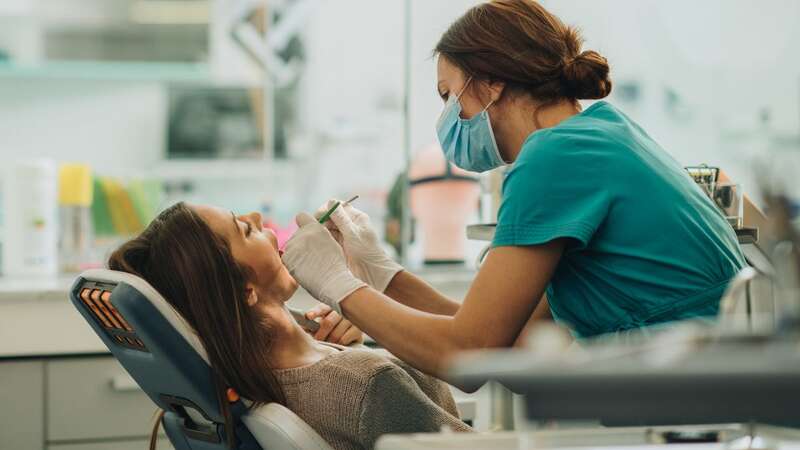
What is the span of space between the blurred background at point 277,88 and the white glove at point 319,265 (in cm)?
189

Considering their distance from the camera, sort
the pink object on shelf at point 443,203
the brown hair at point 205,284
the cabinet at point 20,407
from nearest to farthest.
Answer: the brown hair at point 205,284 → the cabinet at point 20,407 → the pink object on shelf at point 443,203

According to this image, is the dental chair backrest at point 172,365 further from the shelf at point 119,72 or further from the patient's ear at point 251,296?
the shelf at point 119,72

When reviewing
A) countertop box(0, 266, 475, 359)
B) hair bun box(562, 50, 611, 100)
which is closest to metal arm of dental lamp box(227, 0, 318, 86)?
countertop box(0, 266, 475, 359)

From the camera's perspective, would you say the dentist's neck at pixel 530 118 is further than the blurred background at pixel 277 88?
No

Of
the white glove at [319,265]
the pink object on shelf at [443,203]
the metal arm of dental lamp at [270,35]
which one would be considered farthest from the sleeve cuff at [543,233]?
the metal arm of dental lamp at [270,35]

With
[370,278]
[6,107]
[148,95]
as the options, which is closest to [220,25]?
[148,95]

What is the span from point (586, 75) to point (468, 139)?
23 cm

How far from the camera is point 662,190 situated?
1378 mm

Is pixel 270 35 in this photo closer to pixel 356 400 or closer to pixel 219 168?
pixel 219 168

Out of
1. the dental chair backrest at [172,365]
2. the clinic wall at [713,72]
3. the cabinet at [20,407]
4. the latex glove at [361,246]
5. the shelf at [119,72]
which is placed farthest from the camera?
the shelf at [119,72]

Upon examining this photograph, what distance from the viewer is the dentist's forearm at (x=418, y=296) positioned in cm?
183

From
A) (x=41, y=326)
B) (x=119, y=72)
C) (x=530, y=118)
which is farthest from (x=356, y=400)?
(x=119, y=72)

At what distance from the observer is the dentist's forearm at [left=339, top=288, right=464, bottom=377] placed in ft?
4.57

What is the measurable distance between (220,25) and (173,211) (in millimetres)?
2582
